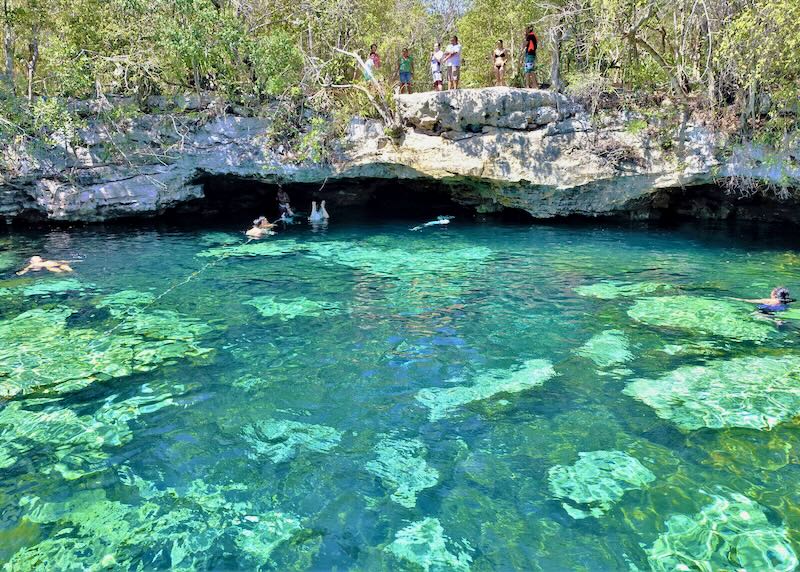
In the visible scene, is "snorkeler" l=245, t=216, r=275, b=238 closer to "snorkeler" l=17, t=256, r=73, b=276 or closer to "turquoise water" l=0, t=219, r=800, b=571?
"snorkeler" l=17, t=256, r=73, b=276

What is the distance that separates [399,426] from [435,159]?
39.7ft

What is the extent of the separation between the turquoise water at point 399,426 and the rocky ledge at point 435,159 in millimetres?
5853

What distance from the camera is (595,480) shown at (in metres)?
4.86

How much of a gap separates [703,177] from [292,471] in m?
14.8

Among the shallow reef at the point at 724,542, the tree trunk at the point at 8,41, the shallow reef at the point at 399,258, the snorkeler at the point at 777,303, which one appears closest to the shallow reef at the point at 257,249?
the shallow reef at the point at 399,258

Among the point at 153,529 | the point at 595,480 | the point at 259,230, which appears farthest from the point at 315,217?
the point at 595,480

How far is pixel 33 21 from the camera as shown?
17.0m

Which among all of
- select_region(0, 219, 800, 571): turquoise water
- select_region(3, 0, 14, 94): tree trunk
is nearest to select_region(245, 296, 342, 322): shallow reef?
select_region(0, 219, 800, 571): turquoise water

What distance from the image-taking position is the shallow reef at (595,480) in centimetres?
455

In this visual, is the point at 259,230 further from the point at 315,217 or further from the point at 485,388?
the point at 485,388

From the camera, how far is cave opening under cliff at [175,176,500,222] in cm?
2009

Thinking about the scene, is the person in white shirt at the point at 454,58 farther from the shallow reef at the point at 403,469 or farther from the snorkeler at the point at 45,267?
the shallow reef at the point at 403,469

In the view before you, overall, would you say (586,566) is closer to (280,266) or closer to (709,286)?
(709,286)

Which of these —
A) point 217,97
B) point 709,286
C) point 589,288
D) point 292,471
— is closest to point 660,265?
point 709,286
